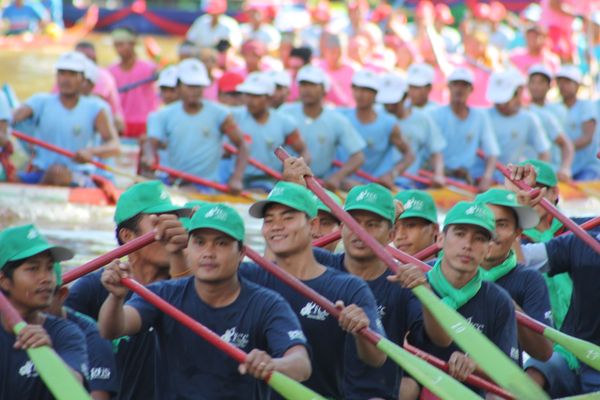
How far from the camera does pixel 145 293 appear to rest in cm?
614

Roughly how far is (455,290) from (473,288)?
78 mm

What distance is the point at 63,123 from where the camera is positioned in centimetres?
1290

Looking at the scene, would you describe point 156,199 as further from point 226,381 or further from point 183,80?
point 183,80

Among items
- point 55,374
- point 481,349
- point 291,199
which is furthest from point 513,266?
point 55,374

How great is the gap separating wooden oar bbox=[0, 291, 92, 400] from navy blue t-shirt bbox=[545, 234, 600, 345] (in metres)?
3.25

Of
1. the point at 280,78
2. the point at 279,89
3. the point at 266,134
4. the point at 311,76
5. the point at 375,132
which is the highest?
the point at 311,76

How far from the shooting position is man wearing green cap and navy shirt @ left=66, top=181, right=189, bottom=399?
22.3 ft

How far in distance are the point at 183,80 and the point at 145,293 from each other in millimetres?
7154

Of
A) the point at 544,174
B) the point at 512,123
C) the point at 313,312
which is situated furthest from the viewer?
the point at 512,123

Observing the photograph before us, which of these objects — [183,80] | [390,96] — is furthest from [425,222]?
[390,96]

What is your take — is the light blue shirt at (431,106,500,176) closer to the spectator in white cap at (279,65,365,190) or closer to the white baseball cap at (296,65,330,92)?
the spectator in white cap at (279,65,365,190)

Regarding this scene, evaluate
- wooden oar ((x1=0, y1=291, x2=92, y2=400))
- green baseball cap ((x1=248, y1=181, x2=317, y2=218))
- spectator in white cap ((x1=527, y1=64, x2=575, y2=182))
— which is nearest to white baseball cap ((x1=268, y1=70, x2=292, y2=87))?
spectator in white cap ((x1=527, y1=64, x2=575, y2=182))

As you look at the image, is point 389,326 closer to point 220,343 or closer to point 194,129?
point 220,343

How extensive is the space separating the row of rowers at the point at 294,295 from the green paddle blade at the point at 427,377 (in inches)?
5.5
